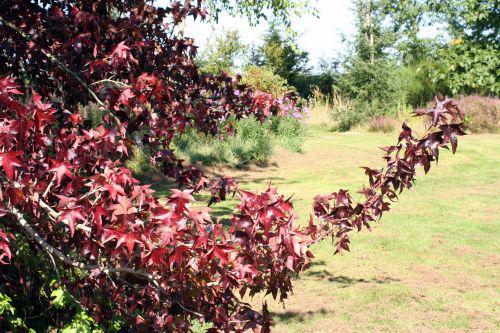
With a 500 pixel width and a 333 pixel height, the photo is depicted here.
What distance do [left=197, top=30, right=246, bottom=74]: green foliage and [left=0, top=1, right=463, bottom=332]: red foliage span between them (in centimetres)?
1490

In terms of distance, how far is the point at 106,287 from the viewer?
3412mm

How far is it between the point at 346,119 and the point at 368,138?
12.8 ft

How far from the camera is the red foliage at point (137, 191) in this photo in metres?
2.22

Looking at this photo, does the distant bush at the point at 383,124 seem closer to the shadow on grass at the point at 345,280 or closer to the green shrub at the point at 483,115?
the green shrub at the point at 483,115

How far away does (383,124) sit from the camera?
20.9 metres

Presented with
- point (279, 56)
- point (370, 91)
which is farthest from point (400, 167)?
point (279, 56)

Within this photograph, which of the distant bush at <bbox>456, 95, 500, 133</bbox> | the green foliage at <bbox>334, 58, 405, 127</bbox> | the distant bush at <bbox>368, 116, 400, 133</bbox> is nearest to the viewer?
the distant bush at <bbox>456, 95, 500, 133</bbox>

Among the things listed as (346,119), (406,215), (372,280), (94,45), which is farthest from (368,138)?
(94,45)

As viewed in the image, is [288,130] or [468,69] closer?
[288,130]

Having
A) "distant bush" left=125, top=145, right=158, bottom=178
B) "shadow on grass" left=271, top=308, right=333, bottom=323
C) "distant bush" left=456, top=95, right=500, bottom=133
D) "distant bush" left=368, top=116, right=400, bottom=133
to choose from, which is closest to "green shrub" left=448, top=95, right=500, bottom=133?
"distant bush" left=456, top=95, right=500, bottom=133

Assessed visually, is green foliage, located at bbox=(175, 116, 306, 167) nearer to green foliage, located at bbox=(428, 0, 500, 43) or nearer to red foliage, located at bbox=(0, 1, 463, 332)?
red foliage, located at bbox=(0, 1, 463, 332)

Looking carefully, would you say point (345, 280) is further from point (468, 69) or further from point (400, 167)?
point (468, 69)

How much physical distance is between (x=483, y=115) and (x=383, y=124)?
348cm

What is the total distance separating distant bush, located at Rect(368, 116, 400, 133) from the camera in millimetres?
20641
